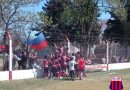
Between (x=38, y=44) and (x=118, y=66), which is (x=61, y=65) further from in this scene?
(x=118, y=66)

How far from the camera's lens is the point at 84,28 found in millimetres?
47969

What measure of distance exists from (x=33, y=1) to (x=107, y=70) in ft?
33.1

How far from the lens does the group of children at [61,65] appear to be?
23.9 m

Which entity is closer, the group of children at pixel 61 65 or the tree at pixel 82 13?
the group of children at pixel 61 65

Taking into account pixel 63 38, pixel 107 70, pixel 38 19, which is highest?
pixel 38 19

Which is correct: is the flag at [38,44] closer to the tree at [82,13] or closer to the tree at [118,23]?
the tree at [118,23]

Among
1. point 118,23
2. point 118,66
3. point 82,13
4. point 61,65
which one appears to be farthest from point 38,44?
point 118,23

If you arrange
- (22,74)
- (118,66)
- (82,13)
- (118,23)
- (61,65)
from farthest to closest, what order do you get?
(118,23) → (82,13) → (118,66) → (61,65) → (22,74)

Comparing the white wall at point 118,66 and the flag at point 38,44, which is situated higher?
the flag at point 38,44

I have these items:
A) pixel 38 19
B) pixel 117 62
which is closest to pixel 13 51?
pixel 117 62

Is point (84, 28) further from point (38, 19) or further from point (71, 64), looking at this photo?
point (71, 64)

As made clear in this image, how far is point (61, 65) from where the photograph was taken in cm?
2481

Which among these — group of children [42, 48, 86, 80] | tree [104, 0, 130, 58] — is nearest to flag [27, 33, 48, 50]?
group of children [42, 48, 86, 80]

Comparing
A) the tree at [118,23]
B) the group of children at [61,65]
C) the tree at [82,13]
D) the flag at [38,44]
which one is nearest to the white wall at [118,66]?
the tree at [118,23]
